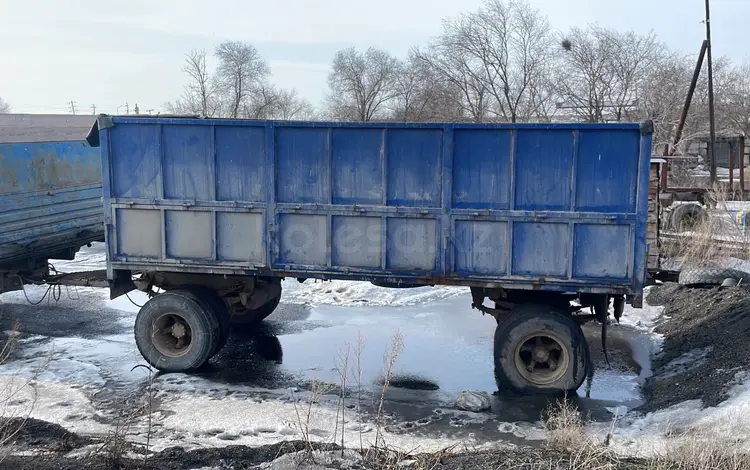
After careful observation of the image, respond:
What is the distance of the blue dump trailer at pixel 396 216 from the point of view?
22.7 feet

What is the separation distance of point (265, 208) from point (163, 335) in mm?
2096

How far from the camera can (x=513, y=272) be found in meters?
7.10

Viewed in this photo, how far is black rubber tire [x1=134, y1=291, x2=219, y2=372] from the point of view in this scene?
25.6ft

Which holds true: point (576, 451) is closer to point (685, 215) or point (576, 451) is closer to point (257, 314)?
point (257, 314)

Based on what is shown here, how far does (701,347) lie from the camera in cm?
812

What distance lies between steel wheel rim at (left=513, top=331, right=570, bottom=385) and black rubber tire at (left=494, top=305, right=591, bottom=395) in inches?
1.2

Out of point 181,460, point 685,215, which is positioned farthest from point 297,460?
point 685,215

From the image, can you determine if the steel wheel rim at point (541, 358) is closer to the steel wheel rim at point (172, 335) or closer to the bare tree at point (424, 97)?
the steel wheel rim at point (172, 335)

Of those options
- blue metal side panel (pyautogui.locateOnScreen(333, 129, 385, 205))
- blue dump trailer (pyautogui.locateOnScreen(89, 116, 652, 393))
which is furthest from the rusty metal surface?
blue metal side panel (pyautogui.locateOnScreen(333, 129, 385, 205))

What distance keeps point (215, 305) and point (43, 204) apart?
11.1 ft

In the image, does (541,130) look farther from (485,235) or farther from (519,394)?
(519,394)

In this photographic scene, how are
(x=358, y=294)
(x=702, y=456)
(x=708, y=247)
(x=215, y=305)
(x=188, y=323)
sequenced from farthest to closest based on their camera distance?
1. (x=708, y=247)
2. (x=358, y=294)
3. (x=215, y=305)
4. (x=188, y=323)
5. (x=702, y=456)

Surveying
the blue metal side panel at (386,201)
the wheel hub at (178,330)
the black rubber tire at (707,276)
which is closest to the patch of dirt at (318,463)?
the blue metal side panel at (386,201)

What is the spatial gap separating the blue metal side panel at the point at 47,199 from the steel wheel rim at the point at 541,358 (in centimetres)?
677
